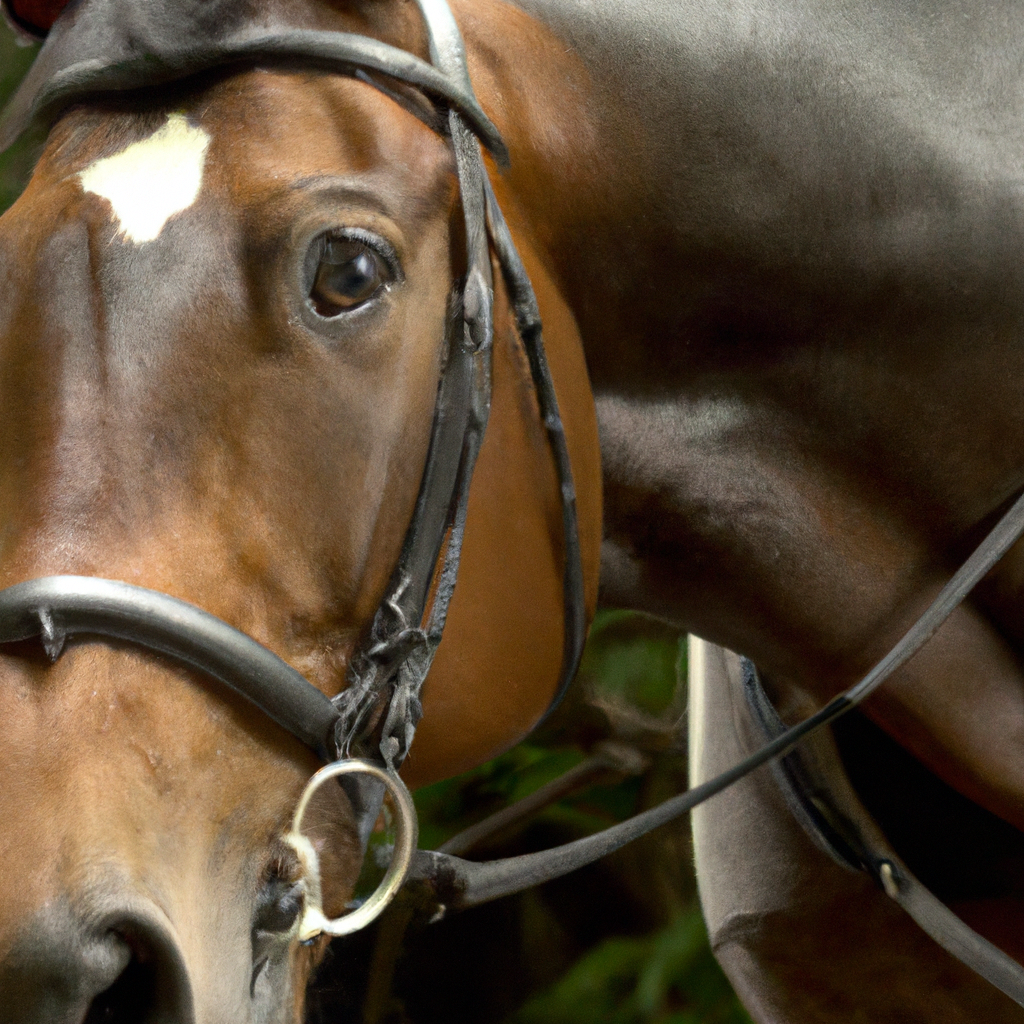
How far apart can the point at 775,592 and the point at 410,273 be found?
0.34 metres

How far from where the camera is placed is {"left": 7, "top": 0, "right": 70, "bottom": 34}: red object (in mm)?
681

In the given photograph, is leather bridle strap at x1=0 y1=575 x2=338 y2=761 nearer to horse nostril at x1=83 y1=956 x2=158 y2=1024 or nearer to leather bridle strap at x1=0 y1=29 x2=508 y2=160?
horse nostril at x1=83 y1=956 x2=158 y2=1024

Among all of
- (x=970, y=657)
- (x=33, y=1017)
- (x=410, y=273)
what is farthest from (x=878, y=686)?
(x=33, y=1017)

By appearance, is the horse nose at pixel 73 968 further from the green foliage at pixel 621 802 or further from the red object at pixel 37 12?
the green foliage at pixel 621 802

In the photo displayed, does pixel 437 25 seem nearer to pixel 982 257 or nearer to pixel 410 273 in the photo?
pixel 410 273

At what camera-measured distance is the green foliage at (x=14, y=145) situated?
650 millimetres

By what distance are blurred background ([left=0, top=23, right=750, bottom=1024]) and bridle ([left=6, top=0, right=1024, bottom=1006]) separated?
96 cm

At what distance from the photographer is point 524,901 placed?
1673mm

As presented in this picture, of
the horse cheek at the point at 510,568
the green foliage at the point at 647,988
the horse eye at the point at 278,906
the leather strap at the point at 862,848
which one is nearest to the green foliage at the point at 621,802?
the green foliage at the point at 647,988

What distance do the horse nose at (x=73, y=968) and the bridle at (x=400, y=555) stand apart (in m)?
0.09

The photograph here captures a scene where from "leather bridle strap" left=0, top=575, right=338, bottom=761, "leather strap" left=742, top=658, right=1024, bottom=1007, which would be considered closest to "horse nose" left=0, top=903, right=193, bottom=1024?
"leather bridle strap" left=0, top=575, right=338, bottom=761

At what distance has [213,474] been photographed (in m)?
0.55

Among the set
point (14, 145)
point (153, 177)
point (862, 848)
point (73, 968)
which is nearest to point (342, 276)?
point (153, 177)

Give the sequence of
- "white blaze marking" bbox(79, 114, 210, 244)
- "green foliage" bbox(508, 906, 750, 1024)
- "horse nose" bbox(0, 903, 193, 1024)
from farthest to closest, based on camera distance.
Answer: "green foliage" bbox(508, 906, 750, 1024), "white blaze marking" bbox(79, 114, 210, 244), "horse nose" bbox(0, 903, 193, 1024)
